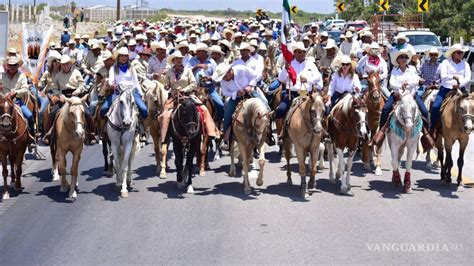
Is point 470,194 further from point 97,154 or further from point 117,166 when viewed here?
point 97,154

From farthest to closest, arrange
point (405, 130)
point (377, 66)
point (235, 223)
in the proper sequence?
point (377, 66), point (405, 130), point (235, 223)

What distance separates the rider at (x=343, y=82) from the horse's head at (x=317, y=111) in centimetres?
172

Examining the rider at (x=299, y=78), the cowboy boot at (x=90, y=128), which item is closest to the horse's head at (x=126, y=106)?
the cowboy boot at (x=90, y=128)

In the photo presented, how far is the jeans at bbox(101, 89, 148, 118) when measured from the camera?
16.8 m

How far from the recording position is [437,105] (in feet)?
56.2

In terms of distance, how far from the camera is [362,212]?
14.3 m

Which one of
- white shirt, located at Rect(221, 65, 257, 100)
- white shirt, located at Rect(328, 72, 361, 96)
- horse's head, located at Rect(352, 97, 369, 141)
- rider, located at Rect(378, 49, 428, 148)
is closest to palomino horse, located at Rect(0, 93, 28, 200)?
white shirt, located at Rect(221, 65, 257, 100)

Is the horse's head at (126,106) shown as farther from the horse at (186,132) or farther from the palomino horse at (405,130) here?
the palomino horse at (405,130)

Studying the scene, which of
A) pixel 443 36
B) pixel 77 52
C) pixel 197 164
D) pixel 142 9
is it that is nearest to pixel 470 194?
pixel 197 164

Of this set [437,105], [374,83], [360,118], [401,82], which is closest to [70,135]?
[360,118]

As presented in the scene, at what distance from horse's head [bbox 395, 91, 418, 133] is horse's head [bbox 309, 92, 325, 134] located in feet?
5.47

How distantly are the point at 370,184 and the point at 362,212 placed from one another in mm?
2592

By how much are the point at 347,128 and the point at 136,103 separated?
4006 mm

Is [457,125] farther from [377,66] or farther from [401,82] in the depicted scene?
[377,66]
